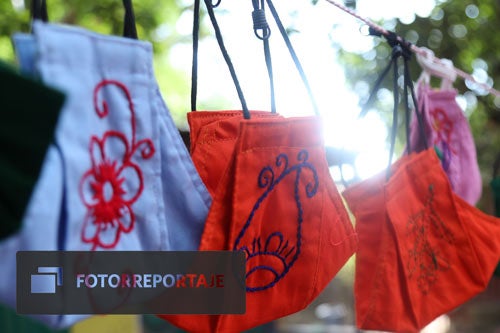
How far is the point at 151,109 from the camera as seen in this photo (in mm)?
543

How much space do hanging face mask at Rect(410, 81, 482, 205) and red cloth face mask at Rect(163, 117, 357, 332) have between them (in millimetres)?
439

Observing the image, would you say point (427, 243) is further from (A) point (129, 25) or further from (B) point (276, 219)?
(A) point (129, 25)

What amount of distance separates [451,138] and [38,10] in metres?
0.82

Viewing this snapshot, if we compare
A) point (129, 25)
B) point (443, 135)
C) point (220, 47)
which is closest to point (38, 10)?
point (129, 25)

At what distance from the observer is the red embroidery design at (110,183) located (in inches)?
19.5

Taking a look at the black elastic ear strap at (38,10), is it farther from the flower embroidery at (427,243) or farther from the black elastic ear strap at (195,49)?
the flower embroidery at (427,243)

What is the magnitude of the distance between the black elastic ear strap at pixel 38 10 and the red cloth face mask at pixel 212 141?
0.90 ft

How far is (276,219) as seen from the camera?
2.11 feet

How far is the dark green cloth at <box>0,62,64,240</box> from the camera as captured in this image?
0.42m

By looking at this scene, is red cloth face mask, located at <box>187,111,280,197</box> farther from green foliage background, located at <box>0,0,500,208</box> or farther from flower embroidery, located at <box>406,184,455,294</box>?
green foliage background, located at <box>0,0,500,208</box>

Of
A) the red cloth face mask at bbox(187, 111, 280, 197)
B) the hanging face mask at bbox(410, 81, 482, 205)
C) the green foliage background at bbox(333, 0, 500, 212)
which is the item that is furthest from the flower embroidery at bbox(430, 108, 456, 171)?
the green foliage background at bbox(333, 0, 500, 212)

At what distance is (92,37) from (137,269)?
0.20 meters

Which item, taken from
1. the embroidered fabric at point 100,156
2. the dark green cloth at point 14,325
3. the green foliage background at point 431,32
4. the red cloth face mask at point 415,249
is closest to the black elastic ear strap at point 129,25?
the embroidered fabric at point 100,156

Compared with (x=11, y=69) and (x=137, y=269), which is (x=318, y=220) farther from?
(x=11, y=69)
